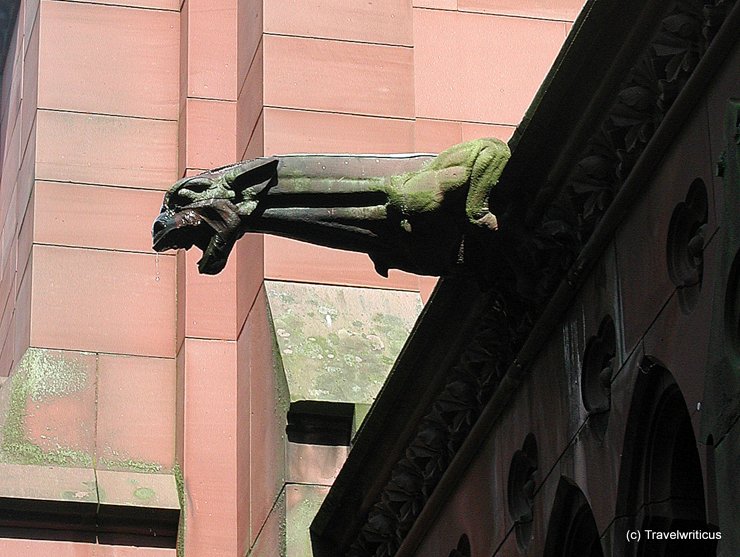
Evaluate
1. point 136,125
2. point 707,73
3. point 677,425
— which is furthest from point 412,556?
point 136,125

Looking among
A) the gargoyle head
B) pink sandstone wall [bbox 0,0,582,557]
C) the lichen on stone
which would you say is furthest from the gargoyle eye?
the lichen on stone

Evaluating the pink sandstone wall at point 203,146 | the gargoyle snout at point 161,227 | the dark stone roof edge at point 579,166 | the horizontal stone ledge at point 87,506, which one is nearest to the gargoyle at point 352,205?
the gargoyle snout at point 161,227

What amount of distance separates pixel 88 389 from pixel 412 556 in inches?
192

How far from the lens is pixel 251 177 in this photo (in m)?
11.7

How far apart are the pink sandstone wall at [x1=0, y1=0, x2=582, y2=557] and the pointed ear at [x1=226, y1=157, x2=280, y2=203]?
15.8ft

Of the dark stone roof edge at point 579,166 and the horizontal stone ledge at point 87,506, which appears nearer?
the dark stone roof edge at point 579,166

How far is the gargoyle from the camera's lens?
11.4m

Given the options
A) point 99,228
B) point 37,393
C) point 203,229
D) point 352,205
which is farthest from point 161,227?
point 99,228

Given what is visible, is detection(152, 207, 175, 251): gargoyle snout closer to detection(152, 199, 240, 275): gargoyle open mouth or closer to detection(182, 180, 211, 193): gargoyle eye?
detection(152, 199, 240, 275): gargoyle open mouth

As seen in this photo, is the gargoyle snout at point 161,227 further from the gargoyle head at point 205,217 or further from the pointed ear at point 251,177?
the pointed ear at point 251,177

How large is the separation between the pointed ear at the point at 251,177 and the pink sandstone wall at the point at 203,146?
483 cm

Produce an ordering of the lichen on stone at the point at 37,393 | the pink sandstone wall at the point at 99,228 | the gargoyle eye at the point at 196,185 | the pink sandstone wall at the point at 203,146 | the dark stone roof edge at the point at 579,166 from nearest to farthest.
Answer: the dark stone roof edge at the point at 579,166
the gargoyle eye at the point at 196,185
the pink sandstone wall at the point at 203,146
the lichen on stone at the point at 37,393
the pink sandstone wall at the point at 99,228

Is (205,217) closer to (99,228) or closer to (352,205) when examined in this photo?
(352,205)

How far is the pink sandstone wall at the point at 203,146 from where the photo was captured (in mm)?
17453
